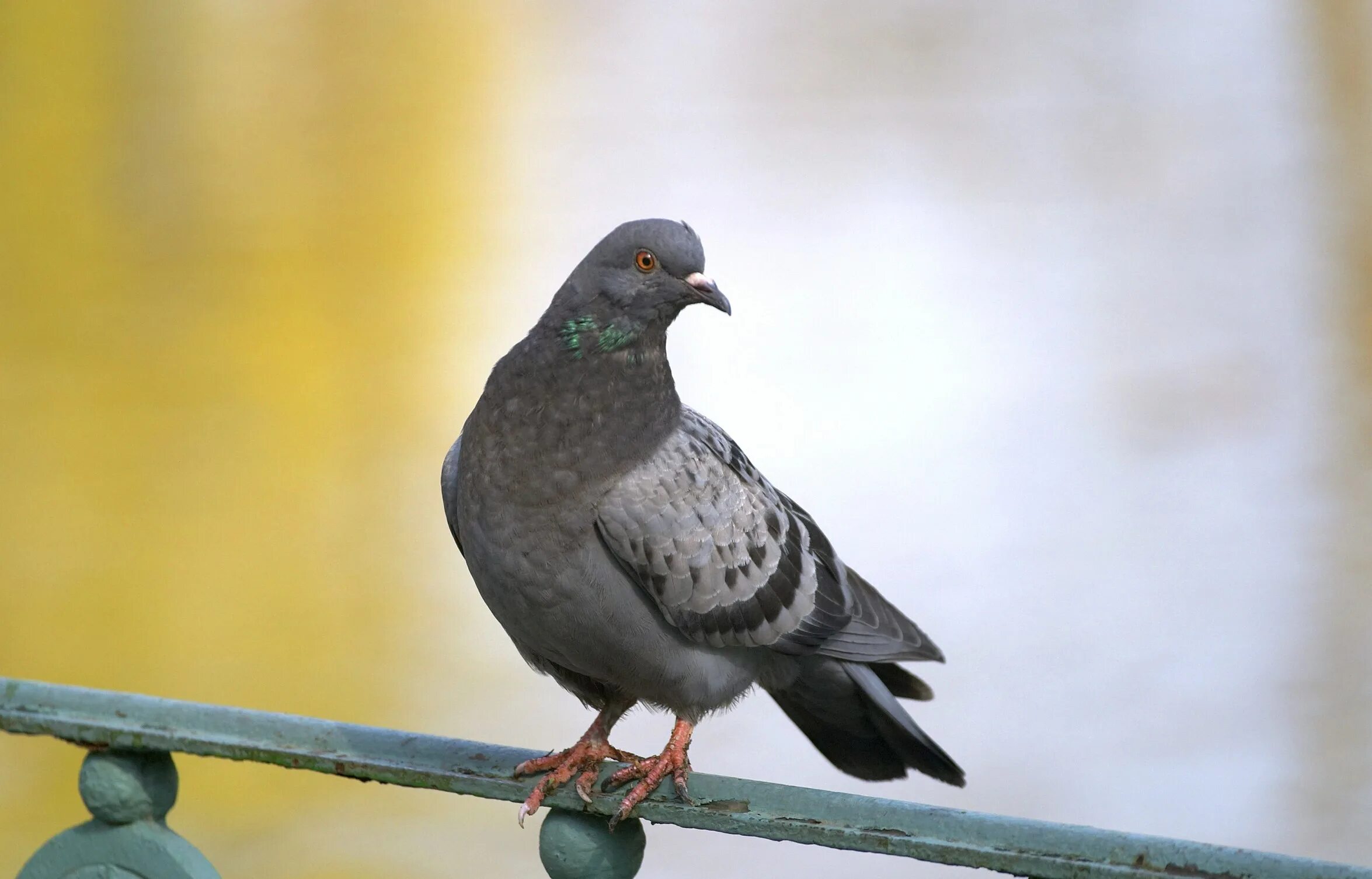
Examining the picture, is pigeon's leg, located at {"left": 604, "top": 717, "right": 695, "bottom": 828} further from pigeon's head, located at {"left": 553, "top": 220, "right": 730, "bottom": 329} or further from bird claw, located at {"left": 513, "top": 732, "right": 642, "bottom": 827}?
pigeon's head, located at {"left": 553, "top": 220, "right": 730, "bottom": 329}

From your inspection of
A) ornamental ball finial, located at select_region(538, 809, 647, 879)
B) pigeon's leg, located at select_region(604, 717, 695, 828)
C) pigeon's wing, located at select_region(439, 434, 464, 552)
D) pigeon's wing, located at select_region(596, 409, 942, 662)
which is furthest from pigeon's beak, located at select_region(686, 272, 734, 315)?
ornamental ball finial, located at select_region(538, 809, 647, 879)

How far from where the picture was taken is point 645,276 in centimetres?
236

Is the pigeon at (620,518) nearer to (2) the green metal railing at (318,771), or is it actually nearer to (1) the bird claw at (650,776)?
(1) the bird claw at (650,776)

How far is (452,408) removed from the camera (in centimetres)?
615

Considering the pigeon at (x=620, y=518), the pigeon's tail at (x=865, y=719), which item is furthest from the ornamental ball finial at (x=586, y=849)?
the pigeon's tail at (x=865, y=719)

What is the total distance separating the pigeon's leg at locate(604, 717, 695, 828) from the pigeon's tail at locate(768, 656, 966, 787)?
387mm

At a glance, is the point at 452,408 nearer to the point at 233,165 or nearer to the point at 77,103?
the point at 233,165

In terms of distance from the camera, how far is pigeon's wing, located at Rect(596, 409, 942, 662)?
7.81ft

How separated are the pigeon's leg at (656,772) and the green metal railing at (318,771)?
0.02 m

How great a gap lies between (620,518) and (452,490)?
35 centimetres

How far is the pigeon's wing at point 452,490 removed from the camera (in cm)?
252

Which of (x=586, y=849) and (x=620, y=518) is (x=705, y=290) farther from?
(x=586, y=849)

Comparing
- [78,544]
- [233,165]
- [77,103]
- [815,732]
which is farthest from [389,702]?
[815,732]

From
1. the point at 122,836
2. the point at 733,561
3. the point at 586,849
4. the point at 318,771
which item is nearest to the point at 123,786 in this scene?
the point at 122,836
